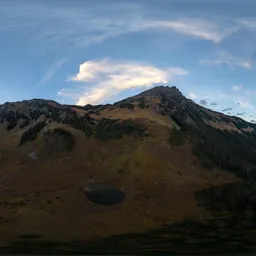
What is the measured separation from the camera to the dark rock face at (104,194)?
96562mm

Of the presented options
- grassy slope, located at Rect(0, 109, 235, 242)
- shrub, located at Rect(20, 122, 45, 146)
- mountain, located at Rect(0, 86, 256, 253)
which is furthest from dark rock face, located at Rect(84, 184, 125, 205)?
shrub, located at Rect(20, 122, 45, 146)

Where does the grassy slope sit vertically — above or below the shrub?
below

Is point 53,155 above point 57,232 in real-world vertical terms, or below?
above

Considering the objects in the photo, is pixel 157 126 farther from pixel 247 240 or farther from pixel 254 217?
pixel 247 240

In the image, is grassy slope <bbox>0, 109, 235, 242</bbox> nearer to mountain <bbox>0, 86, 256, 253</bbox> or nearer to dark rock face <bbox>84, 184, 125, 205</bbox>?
mountain <bbox>0, 86, 256, 253</bbox>

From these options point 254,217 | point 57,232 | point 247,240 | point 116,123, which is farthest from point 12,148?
point 247,240

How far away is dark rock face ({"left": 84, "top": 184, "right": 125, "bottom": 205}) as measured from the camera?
96.6 m

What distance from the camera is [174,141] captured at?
428ft

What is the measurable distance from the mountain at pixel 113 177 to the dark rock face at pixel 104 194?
0.25m

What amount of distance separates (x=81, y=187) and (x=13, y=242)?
39665 mm

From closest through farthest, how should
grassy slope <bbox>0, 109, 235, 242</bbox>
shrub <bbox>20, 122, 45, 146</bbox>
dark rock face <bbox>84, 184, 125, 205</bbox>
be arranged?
1. grassy slope <bbox>0, 109, 235, 242</bbox>
2. dark rock face <bbox>84, 184, 125, 205</bbox>
3. shrub <bbox>20, 122, 45, 146</bbox>

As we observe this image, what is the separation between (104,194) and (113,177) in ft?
35.8

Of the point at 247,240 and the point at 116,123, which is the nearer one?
the point at 247,240

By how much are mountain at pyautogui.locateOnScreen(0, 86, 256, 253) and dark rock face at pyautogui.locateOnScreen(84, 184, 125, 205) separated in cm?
25
